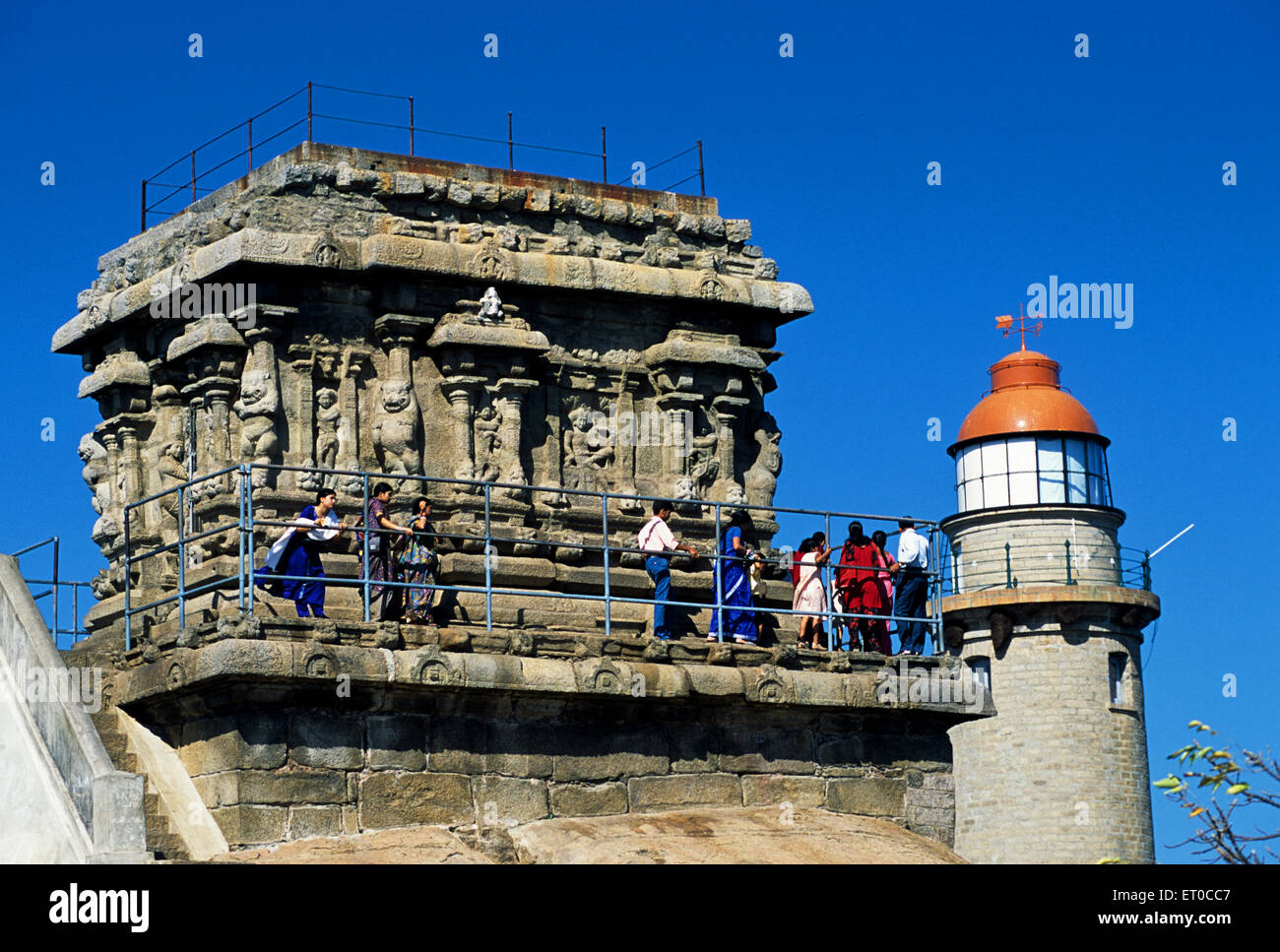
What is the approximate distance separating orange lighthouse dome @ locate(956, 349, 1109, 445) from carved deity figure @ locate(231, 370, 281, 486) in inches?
1190

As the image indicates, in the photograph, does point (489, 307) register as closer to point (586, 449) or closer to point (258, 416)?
point (586, 449)

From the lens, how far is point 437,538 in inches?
898

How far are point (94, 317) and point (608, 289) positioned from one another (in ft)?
18.7

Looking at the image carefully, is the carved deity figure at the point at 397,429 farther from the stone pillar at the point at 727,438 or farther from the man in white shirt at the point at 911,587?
the man in white shirt at the point at 911,587

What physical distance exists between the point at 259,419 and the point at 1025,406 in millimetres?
30993

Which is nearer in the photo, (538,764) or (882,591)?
(538,764)

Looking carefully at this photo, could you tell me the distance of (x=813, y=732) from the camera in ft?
76.9

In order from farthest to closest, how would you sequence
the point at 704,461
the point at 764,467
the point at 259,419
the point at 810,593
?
the point at 764,467 → the point at 704,461 → the point at 810,593 → the point at 259,419

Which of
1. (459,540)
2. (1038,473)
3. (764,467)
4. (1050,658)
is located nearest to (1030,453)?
(1038,473)

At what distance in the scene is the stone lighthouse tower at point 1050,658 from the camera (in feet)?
152

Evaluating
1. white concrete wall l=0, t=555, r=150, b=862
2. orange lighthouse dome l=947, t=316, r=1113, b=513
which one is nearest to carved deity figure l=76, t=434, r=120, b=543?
white concrete wall l=0, t=555, r=150, b=862

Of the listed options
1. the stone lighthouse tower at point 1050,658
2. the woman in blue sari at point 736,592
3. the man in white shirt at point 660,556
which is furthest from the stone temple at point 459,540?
the stone lighthouse tower at point 1050,658

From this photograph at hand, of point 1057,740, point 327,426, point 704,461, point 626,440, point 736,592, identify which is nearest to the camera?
point 327,426

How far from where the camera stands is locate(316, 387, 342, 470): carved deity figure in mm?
23281
